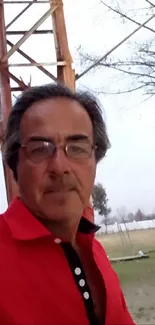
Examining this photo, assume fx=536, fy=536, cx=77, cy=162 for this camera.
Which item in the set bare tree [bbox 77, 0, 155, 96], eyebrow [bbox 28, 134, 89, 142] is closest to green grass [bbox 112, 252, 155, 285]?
bare tree [bbox 77, 0, 155, 96]

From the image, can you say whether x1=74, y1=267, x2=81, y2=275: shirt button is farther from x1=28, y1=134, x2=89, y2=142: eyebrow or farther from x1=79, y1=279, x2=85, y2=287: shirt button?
x1=28, y1=134, x2=89, y2=142: eyebrow

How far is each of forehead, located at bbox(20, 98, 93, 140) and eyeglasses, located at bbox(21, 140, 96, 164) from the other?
0.5 inches

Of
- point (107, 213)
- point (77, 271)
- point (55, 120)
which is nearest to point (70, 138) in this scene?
point (55, 120)

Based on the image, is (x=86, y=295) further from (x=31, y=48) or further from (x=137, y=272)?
(x=31, y=48)

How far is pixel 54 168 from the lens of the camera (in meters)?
0.63

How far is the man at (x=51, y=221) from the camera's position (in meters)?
0.61

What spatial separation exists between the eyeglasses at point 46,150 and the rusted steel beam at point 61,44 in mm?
877

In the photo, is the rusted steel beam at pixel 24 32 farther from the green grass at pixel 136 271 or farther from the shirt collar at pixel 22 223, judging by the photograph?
the shirt collar at pixel 22 223

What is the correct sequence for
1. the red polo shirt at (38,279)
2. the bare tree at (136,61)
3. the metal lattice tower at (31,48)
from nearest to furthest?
the red polo shirt at (38,279)
the metal lattice tower at (31,48)
the bare tree at (136,61)

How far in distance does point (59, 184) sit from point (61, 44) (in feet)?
3.19

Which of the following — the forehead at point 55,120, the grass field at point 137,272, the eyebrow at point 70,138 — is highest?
the forehead at point 55,120

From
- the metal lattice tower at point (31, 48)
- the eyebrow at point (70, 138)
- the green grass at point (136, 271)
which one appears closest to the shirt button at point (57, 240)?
the eyebrow at point (70, 138)

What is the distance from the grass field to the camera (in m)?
1.48

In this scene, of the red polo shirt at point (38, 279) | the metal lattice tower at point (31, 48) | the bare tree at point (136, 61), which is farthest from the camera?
the bare tree at point (136, 61)
